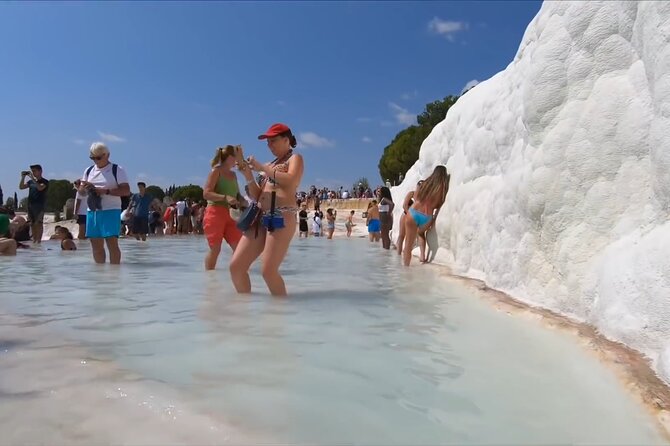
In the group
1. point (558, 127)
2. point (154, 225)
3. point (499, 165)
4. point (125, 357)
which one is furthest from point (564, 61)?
point (154, 225)

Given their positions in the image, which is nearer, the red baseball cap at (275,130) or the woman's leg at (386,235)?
the red baseball cap at (275,130)

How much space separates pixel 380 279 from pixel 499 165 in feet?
6.21

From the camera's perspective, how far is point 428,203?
25.4 feet

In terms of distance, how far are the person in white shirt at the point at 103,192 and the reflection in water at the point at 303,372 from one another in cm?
215

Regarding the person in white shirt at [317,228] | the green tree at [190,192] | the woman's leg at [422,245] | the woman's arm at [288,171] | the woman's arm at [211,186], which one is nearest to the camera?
the woman's arm at [288,171]

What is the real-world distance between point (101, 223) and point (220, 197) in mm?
Result: 1584

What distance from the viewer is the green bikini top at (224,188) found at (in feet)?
19.3

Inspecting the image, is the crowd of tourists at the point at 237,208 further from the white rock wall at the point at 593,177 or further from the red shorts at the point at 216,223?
the white rock wall at the point at 593,177

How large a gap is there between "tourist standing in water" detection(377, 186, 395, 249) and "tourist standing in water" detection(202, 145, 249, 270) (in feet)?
19.3

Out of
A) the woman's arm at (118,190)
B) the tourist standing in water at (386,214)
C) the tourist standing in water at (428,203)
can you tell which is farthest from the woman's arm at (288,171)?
the tourist standing in water at (386,214)

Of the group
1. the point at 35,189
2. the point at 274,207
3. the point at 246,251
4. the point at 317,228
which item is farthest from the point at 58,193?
the point at 274,207

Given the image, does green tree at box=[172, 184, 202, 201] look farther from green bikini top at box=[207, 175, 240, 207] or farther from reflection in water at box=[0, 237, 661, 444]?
reflection in water at box=[0, 237, 661, 444]

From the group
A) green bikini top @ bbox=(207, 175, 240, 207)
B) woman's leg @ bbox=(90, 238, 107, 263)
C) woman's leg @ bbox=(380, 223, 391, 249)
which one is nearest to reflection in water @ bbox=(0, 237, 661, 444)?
green bikini top @ bbox=(207, 175, 240, 207)

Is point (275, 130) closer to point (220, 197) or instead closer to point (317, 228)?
point (220, 197)
